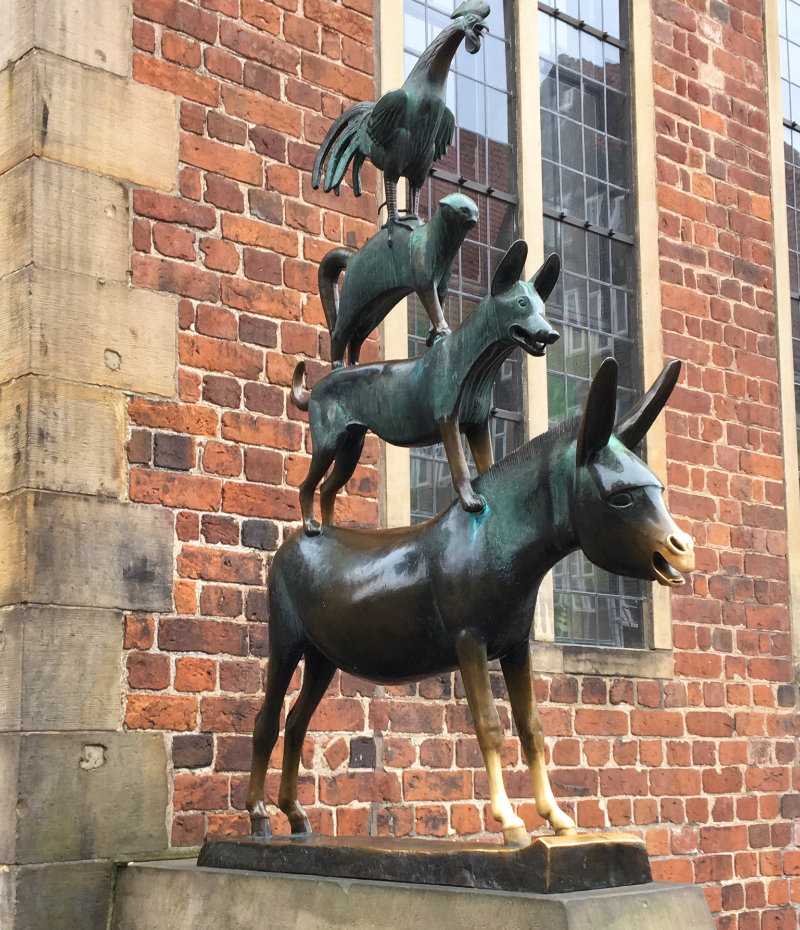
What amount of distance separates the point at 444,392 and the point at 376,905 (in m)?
1.31

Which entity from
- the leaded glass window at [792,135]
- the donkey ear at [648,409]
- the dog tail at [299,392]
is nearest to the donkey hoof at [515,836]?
the donkey ear at [648,409]

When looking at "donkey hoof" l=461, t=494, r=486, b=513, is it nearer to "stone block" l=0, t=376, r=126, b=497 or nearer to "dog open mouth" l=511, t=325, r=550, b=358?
"dog open mouth" l=511, t=325, r=550, b=358

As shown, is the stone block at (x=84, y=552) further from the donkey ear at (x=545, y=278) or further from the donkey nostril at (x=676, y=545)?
the donkey nostril at (x=676, y=545)

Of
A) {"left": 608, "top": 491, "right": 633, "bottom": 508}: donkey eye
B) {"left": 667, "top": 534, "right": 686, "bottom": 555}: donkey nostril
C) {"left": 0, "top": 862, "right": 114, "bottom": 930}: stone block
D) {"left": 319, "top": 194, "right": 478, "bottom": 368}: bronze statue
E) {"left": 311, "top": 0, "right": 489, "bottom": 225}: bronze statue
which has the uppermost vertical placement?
{"left": 311, "top": 0, "right": 489, "bottom": 225}: bronze statue

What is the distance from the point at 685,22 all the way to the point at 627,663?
12.3ft

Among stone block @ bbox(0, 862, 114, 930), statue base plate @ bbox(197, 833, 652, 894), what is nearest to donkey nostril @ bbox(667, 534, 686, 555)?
statue base plate @ bbox(197, 833, 652, 894)

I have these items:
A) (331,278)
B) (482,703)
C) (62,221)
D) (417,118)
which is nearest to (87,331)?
(62,221)

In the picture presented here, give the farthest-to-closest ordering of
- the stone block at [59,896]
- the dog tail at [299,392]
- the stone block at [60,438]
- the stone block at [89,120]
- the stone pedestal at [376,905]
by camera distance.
Result: the stone block at [89,120] → the stone block at [60,438] → the stone block at [59,896] → the dog tail at [299,392] → the stone pedestal at [376,905]

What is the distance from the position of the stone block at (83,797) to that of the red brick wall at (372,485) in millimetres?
104

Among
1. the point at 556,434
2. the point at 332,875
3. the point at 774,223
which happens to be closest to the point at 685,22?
the point at 774,223

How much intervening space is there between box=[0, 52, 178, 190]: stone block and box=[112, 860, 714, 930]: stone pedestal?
2.61 metres

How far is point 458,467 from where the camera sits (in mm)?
3443

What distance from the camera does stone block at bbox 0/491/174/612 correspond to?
459cm

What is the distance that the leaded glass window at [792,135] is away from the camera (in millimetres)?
8617
